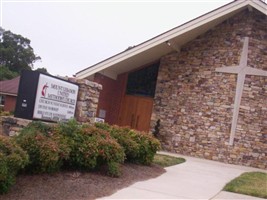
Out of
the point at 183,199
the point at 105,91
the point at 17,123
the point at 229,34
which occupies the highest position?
the point at 229,34

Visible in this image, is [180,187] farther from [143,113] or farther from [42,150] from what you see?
[143,113]

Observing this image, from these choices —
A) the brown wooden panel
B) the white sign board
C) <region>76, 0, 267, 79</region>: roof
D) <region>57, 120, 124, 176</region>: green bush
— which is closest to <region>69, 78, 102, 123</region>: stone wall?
the white sign board

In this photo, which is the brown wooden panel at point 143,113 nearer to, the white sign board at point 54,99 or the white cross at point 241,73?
the white cross at point 241,73

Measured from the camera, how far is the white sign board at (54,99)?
8.71 m

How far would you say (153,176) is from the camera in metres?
9.02

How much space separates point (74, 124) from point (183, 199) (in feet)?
8.59

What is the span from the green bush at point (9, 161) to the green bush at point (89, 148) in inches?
59.4

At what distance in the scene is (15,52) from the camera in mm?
57000

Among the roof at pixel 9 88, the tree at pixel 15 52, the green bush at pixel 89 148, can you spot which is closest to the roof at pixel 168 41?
the green bush at pixel 89 148

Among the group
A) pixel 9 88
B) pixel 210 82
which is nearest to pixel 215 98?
pixel 210 82

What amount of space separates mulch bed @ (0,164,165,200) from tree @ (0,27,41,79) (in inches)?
1996

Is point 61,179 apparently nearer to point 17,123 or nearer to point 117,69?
point 17,123

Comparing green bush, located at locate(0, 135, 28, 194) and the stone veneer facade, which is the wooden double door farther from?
green bush, located at locate(0, 135, 28, 194)

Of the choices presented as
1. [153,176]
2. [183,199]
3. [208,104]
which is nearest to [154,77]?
[208,104]
